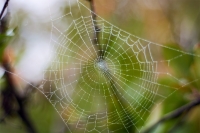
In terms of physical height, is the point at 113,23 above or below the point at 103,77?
above

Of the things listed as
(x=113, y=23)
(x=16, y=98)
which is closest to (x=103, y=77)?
(x=113, y=23)

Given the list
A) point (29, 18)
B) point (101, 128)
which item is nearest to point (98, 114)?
point (101, 128)

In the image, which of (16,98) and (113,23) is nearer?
(16,98)

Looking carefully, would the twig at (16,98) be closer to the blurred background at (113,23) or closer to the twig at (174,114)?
the blurred background at (113,23)

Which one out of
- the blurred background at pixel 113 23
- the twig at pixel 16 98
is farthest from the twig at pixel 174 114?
the twig at pixel 16 98

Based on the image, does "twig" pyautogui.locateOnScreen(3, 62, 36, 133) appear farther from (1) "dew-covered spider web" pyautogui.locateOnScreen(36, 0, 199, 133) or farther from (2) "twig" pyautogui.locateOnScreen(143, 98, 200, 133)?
(2) "twig" pyautogui.locateOnScreen(143, 98, 200, 133)

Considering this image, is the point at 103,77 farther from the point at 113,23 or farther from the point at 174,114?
the point at 174,114
